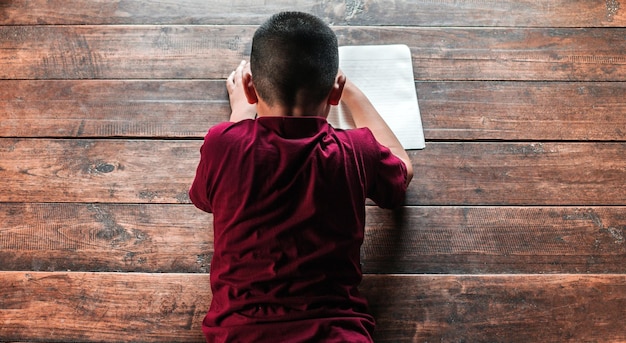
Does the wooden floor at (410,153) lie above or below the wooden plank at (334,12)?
below

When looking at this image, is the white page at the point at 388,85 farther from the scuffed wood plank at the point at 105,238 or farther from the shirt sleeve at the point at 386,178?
the scuffed wood plank at the point at 105,238

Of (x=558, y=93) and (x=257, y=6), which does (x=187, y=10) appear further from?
(x=558, y=93)

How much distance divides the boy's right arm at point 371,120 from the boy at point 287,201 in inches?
8.0

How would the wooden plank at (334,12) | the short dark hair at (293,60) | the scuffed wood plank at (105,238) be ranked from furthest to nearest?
1. the wooden plank at (334,12)
2. the scuffed wood plank at (105,238)
3. the short dark hair at (293,60)

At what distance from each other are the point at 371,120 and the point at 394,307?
323 mm

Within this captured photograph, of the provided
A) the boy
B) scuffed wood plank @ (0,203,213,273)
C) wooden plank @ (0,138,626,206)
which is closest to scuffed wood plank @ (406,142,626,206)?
wooden plank @ (0,138,626,206)

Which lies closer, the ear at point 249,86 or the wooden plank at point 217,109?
the ear at point 249,86

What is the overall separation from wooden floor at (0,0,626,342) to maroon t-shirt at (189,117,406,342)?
184 mm

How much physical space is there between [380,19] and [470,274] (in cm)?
55

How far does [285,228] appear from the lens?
74 cm

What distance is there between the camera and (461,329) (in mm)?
928

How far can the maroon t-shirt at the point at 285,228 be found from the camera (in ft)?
2.43

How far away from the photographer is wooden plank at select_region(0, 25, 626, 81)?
114cm

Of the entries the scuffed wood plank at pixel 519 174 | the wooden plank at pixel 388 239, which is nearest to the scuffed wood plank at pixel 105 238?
the wooden plank at pixel 388 239
